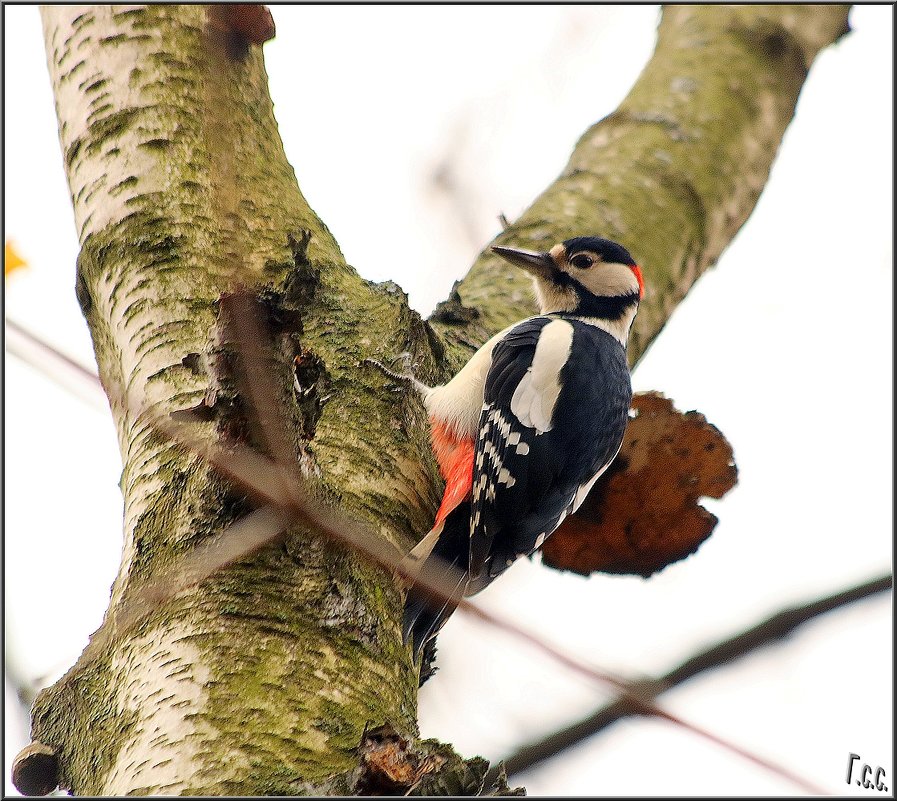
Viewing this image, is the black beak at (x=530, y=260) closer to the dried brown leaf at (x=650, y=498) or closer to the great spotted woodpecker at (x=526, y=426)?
the great spotted woodpecker at (x=526, y=426)

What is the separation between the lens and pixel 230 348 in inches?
49.8

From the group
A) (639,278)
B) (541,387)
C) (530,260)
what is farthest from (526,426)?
(639,278)

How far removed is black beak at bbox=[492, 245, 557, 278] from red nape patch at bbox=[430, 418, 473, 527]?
535 mm

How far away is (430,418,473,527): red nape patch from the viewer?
2262 millimetres

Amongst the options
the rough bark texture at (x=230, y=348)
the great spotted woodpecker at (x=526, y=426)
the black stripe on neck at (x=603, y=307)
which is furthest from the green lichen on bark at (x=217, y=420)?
the black stripe on neck at (x=603, y=307)

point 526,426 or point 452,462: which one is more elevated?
point 526,426

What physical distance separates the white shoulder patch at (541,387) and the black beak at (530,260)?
Answer: 20 centimetres

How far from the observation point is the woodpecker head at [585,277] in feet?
9.40

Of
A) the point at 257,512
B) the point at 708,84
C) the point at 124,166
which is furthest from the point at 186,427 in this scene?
the point at 708,84

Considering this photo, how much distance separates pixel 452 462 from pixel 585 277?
886mm

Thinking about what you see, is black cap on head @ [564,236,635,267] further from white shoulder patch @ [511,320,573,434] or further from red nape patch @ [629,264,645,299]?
white shoulder patch @ [511,320,573,434]

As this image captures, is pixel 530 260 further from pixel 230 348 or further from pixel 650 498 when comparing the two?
pixel 230 348

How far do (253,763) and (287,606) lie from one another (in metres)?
0.26

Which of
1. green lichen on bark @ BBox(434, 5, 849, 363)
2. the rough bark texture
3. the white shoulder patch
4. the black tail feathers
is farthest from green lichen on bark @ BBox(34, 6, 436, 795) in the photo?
green lichen on bark @ BBox(434, 5, 849, 363)
